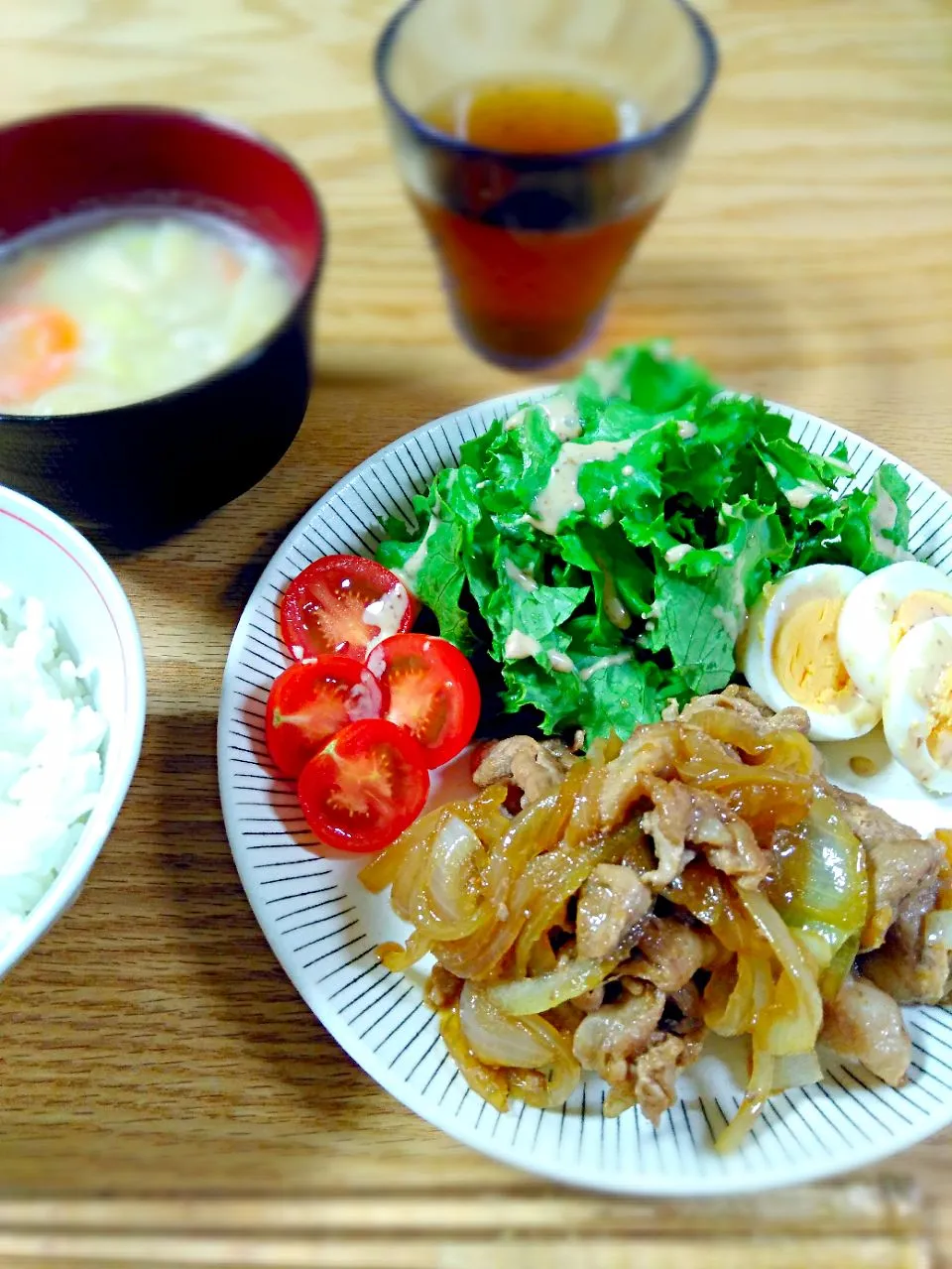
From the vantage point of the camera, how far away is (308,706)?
1.30 m

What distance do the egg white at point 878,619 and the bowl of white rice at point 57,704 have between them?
1.00 metres

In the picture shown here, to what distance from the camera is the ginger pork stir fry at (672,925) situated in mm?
1076

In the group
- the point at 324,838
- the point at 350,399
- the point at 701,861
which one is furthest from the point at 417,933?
the point at 350,399

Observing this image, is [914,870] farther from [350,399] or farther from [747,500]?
[350,399]

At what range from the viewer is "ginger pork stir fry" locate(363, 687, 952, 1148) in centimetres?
108

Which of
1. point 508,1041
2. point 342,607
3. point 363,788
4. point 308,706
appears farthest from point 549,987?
point 342,607

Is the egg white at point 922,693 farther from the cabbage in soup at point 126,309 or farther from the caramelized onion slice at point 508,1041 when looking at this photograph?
the cabbage in soup at point 126,309

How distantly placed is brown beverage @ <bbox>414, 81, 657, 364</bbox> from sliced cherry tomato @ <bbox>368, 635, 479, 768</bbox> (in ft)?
1.60

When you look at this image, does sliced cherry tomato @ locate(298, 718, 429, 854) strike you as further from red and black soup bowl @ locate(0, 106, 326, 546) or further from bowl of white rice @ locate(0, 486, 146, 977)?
red and black soup bowl @ locate(0, 106, 326, 546)

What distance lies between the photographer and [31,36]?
1504 mm

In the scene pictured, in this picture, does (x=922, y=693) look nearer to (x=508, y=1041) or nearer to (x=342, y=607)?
(x=508, y=1041)

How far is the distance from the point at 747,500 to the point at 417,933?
0.78 meters

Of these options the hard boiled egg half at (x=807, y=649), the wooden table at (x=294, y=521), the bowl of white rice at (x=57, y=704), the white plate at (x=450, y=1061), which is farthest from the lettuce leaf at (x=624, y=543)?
the bowl of white rice at (x=57, y=704)

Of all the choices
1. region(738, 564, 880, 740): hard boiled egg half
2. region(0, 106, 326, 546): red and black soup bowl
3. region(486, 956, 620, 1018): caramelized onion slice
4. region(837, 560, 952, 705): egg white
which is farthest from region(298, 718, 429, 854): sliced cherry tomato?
region(837, 560, 952, 705): egg white
